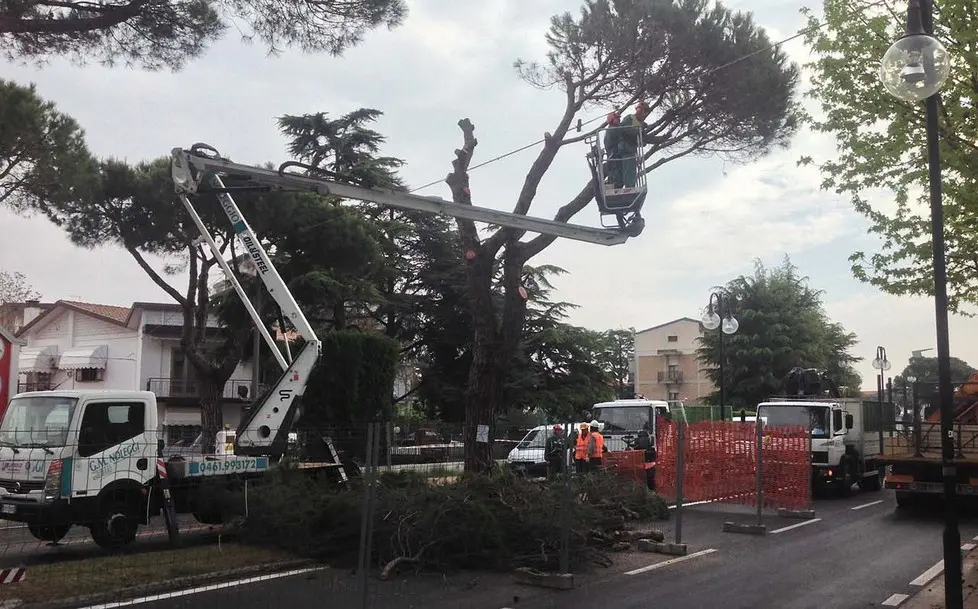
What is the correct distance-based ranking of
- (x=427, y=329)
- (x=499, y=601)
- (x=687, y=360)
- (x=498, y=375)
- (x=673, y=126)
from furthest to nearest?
(x=687, y=360), (x=427, y=329), (x=673, y=126), (x=498, y=375), (x=499, y=601)

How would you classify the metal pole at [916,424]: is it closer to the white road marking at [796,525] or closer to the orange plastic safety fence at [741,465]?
the orange plastic safety fence at [741,465]

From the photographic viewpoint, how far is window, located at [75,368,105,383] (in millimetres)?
41625

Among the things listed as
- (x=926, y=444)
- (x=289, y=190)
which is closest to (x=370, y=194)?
(x=289, y=190)

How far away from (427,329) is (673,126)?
58.8 feet

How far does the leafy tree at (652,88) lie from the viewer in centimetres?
1606

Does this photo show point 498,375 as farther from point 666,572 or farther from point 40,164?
point 40,164

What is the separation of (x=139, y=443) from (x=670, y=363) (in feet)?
250

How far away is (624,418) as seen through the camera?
806 inches

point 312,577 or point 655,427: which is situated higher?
point 655,427

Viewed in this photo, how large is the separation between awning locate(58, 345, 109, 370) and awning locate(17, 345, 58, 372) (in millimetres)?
2053

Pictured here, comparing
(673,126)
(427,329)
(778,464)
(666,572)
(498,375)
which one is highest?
(673,126)

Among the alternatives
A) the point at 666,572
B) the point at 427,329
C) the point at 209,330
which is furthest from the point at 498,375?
the point at 209,330

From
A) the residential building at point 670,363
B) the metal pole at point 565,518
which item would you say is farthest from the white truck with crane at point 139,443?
the residential building at point 670,363

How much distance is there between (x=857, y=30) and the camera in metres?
13.3
